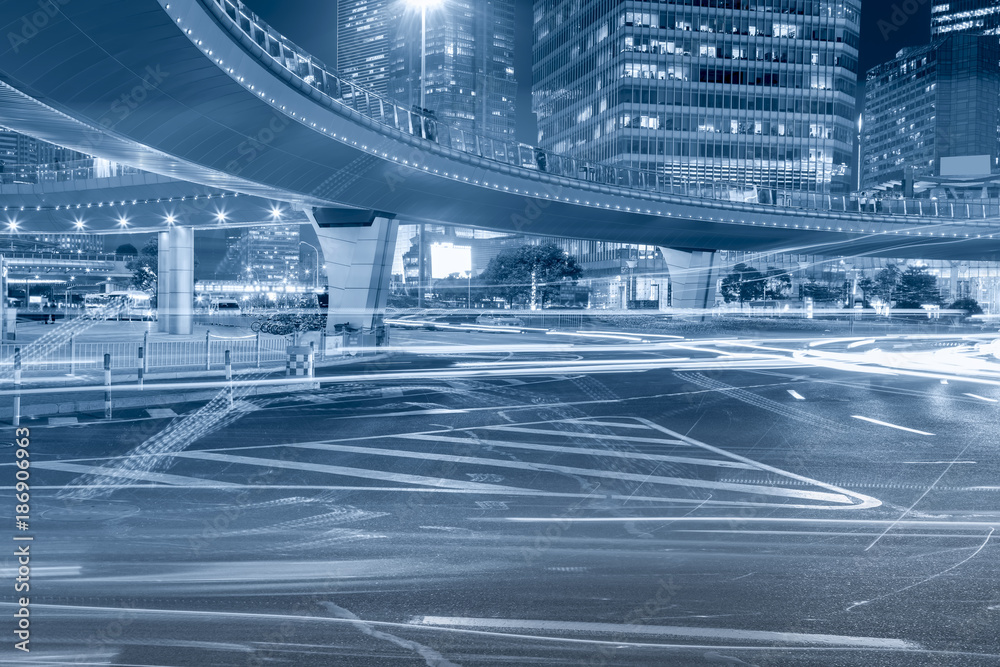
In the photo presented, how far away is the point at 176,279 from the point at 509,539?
1791 inches

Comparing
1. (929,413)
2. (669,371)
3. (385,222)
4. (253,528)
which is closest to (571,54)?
(385,222)

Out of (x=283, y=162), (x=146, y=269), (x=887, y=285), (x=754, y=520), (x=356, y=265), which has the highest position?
(x=146, y=269)

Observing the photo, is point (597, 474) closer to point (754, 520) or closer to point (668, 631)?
point (754, 520)

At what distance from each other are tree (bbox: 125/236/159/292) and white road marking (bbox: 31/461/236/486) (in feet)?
326

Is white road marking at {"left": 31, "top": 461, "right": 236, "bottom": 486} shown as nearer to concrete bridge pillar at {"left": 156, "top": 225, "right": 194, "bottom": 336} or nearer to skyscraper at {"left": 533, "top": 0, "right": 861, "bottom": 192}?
concrete bridge pillar at {"left": 156, "top": 225, "right": 194, "bottom": 336}

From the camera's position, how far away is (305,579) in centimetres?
663

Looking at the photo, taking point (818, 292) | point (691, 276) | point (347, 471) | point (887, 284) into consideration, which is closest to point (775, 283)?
point (818, 292)

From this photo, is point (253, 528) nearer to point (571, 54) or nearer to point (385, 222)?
point (385, 222)

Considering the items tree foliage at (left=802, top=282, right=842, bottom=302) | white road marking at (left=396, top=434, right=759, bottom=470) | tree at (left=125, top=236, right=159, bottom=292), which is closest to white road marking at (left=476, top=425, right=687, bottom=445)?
white road marking at (left=396, top=434, right=759, bottom=470)

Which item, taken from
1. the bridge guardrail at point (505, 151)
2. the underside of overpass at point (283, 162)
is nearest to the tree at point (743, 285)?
the underside of overpass at point (283, 162)

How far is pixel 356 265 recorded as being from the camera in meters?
40.2

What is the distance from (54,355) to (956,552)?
26441mm

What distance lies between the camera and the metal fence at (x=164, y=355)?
2383cm

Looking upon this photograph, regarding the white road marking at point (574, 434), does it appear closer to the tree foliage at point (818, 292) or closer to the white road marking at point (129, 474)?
the white road marking at point (129, 474)
